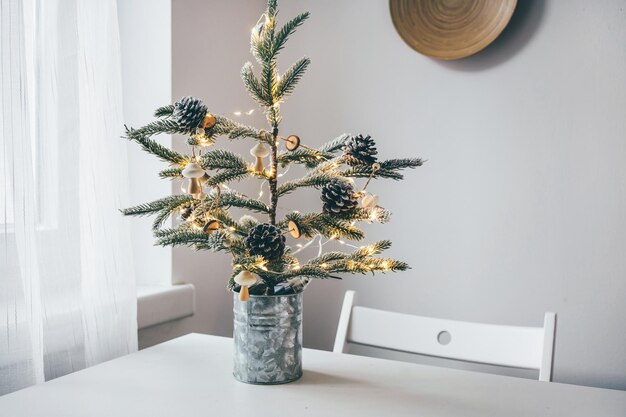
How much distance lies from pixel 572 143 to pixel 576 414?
828 mm

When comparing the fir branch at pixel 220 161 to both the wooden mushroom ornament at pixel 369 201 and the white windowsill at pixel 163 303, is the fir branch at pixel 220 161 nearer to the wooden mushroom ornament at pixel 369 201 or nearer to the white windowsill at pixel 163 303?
the wooden mushroom ornament at pixel 369 201

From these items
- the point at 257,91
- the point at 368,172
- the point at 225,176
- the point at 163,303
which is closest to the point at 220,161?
the point at 225,176

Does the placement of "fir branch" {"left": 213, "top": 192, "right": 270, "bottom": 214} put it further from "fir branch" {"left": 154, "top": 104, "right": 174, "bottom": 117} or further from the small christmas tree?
"fir branch" {"left": 154, "top": 104, "right": 174, "bottom": 117}

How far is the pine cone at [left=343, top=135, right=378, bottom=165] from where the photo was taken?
2.90 ft

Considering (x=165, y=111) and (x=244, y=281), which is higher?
(x=165, y=111)

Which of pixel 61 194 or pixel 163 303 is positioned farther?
pixel 163 303

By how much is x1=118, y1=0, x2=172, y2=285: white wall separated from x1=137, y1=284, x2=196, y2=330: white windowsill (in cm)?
4

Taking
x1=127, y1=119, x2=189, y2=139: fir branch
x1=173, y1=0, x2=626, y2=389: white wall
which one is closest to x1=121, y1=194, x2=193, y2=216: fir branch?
x1=127, y1=119, x2=189, y2=139: fir branch

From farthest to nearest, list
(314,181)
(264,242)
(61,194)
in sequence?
(61,194), (314,181), (264,242)

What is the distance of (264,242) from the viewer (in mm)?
818

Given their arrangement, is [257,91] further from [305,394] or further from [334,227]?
[305,394]

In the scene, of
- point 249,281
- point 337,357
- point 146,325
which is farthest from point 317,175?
point 146,325

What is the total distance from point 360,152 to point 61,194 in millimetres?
571

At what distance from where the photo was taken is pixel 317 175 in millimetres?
927
